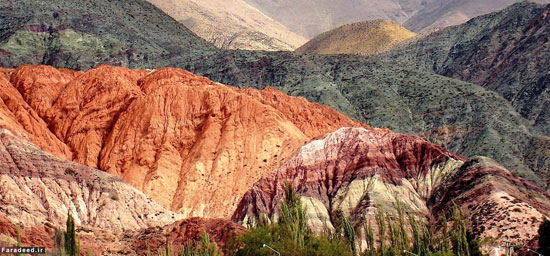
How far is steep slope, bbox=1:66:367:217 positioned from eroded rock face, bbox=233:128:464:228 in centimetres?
433

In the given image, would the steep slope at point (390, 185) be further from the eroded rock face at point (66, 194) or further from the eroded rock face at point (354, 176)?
the eroded rock face at point (66, 194)

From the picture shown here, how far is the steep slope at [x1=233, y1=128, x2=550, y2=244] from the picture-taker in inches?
4013

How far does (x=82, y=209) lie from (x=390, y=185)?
37.1 metres

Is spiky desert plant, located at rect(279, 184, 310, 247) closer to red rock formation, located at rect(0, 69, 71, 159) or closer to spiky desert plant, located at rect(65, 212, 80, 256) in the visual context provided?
spiky desert plant, located at rect(65, 212, 80, 256)

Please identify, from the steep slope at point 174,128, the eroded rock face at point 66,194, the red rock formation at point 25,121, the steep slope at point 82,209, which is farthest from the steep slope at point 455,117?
the steep slope at point 82,209

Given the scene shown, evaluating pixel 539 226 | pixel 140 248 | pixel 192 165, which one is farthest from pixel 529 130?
pixel 140 248

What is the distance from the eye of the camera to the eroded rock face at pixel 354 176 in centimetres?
11312

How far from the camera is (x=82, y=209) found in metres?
105

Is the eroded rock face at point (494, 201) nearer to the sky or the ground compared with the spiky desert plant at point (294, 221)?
nearer to the sky

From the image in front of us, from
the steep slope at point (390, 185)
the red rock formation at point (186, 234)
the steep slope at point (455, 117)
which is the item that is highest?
the steep slope at point (455, 117)

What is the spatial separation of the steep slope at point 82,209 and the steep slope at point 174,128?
35.1 ft

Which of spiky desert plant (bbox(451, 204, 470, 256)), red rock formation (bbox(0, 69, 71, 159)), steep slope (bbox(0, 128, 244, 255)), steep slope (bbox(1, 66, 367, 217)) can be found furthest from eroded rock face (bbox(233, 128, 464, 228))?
red rock formation (bbox(0, 69, 71, 159))

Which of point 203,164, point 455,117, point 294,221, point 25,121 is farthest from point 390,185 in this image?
point 455,117

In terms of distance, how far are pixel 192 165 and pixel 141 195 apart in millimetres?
17207
